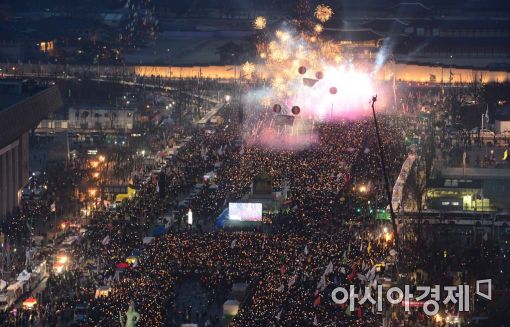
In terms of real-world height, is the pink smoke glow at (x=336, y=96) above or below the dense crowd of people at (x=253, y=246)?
above

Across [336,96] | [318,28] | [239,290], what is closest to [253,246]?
[239,290]

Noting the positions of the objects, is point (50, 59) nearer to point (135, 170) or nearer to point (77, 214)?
point (135, 170)

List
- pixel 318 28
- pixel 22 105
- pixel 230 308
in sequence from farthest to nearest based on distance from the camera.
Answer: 1. pixel 318 28
2. pixel 22 105
3. pixel 230 308

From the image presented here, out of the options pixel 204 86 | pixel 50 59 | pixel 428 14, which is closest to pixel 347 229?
pixel 204 86

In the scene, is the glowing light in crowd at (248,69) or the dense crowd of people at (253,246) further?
the glowing light in crowd at (248,69)

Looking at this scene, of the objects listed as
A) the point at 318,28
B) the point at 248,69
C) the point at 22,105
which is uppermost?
the point at 318,28

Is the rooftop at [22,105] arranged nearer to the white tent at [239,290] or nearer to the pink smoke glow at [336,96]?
the white tent at [239,290]

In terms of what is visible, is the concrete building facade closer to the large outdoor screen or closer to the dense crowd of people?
the dense crowd of people

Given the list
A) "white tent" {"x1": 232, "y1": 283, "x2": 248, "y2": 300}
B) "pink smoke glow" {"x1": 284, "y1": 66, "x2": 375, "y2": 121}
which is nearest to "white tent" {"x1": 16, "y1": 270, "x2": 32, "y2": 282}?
"white tent" {"x1": 232, "y1": 283, "x2": 248, "y2": 300}

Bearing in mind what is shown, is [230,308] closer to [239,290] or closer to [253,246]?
[239,290]

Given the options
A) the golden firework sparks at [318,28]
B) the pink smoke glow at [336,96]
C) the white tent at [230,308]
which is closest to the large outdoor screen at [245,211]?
the white tent at [230,308]
